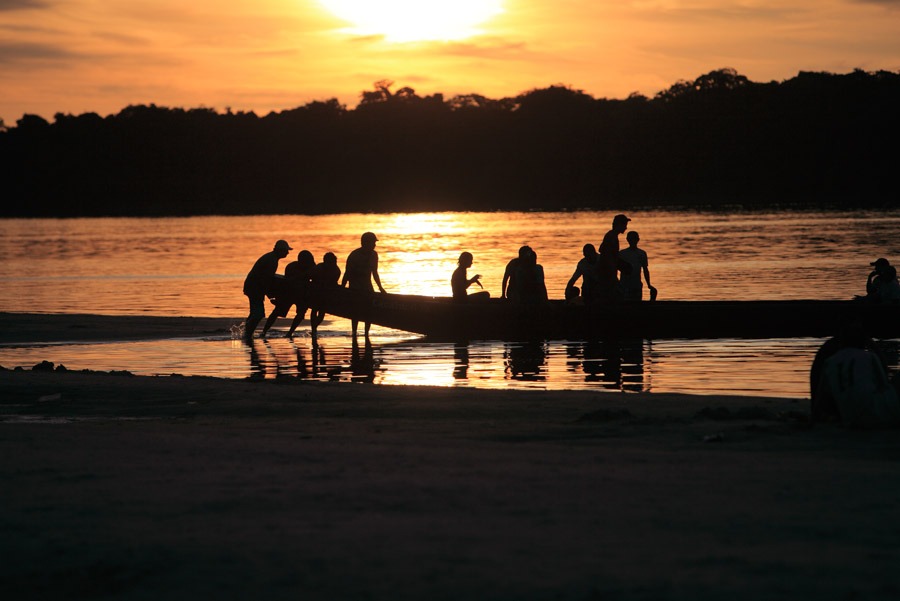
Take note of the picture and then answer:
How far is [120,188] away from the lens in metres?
122

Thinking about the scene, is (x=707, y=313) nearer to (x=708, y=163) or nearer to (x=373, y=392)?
(x=373, y=392)

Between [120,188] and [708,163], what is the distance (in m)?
58.6

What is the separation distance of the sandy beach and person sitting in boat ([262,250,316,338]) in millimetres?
8466

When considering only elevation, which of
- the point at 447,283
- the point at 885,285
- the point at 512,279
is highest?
the point at 512,279

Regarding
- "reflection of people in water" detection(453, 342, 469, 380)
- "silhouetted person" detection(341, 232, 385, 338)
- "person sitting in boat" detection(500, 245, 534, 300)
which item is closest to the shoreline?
"silhouetted person" detection(341, 232, 385, 338)

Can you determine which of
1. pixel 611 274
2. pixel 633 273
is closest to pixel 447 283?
pixel 633 273

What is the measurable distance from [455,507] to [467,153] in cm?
11829

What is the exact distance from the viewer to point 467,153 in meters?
124

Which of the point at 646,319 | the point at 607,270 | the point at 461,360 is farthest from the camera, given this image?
the point at 646,319

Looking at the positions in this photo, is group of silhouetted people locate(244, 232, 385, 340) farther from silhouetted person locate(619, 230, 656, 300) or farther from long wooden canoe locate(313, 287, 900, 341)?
silhouetted person locate(619, 230, 656, 300)

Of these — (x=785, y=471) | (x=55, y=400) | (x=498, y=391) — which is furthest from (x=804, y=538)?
(x=55, y=400)

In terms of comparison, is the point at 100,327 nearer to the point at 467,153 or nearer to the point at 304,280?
the point at 304,280

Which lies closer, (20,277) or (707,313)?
(707,313)

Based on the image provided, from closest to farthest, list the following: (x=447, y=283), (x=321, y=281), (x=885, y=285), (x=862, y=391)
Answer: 1. (x=862, y=391)
2. (x=885, y=285)
3. (x=321, y=281)
4. (x=447, y=283)
